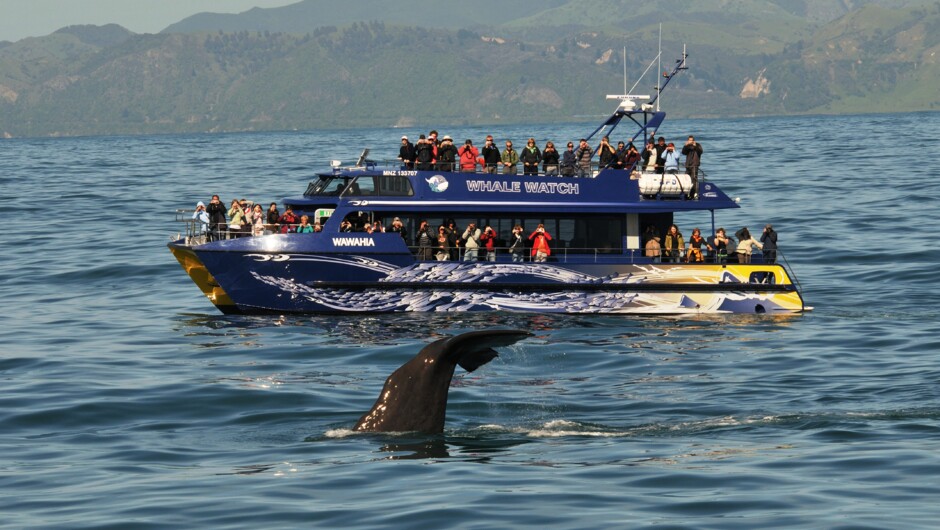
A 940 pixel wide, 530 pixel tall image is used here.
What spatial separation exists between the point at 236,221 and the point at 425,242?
5350 mm

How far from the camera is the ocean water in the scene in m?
16.6

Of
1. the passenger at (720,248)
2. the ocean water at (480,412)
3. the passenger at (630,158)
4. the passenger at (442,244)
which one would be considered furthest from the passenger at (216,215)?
the passenger at (720,248)

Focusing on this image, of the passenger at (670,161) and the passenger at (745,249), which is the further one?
the passenger at (670,161)

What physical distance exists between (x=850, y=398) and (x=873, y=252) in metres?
→ 24.9

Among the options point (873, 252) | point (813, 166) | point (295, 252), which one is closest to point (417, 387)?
point (295, 252)

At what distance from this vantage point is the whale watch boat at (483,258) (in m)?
36.2

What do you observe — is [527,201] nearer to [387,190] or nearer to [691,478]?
[387,190]

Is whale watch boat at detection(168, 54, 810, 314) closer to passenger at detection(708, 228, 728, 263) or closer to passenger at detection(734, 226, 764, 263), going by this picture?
passenger at detection(708, 228, 728, 263)

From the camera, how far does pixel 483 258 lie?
123 ft

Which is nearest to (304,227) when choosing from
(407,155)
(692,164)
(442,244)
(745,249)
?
(442,244)

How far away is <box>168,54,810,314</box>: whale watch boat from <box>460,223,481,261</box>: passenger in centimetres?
26

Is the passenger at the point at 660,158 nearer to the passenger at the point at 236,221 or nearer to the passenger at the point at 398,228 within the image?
the passenger at the point at 398,228

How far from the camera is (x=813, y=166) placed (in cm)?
9525

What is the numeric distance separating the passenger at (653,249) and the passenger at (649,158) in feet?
7.11
